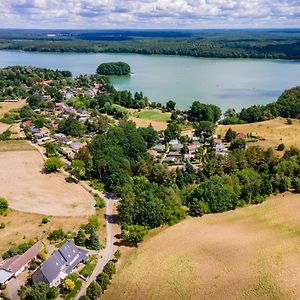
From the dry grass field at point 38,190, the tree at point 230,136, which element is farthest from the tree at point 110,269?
the tree at point 230,136

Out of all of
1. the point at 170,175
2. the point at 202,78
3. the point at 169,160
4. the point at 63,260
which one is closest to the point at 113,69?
the point at 202,78

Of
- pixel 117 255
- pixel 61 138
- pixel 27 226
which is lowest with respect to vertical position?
pixel 27 226

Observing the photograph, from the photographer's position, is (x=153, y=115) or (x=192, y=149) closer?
(x=192, y=149)

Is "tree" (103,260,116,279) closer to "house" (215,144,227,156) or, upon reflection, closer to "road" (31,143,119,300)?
"road" (31,143,119,300)

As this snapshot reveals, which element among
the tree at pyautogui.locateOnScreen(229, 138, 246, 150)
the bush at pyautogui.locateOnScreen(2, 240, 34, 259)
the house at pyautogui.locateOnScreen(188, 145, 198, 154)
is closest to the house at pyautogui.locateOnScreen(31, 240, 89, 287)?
the bush at pyautogui.locateOnScreen(2, 240, 34, 259)

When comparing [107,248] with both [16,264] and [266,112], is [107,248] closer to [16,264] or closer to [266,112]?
[16,264]

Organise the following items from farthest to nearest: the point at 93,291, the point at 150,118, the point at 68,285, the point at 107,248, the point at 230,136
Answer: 1. the point at 150,118
2. the point at 230,136
3. the point at 107,248
4. the point at 68,285
5. the point at 93,291
